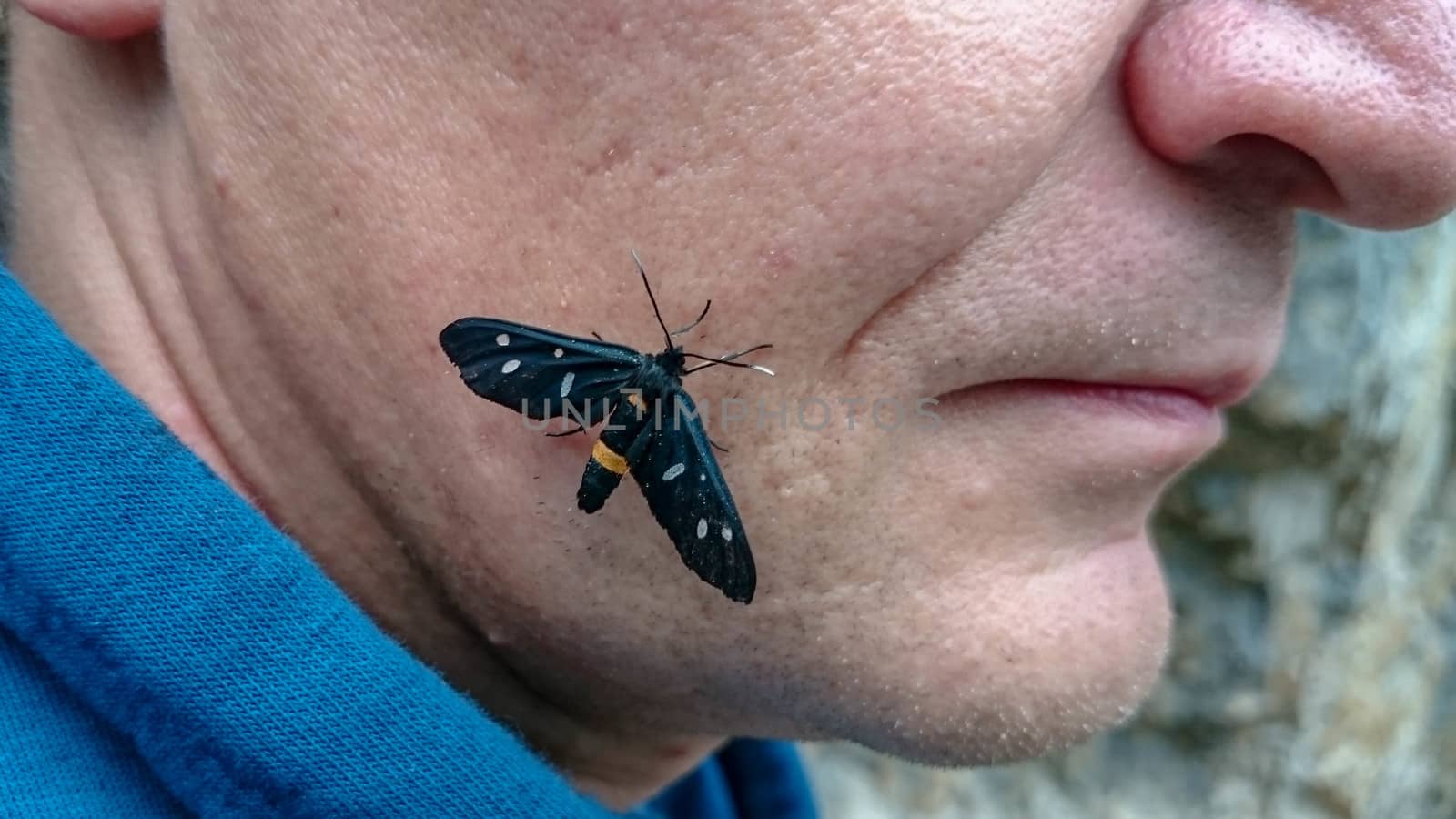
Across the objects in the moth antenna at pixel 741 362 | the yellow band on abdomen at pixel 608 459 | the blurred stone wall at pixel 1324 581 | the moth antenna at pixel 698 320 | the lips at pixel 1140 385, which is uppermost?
the moth antenna at pixel 698 320

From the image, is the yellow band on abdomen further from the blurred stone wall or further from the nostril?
the blurred stone wall

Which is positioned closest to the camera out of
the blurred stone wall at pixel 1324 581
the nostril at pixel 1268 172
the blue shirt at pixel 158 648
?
the blue shirt at pixel 158 648

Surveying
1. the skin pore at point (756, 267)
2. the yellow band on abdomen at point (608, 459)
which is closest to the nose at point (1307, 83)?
the skin pore at point (756, 267)

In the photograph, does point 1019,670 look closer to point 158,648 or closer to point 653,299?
point 653,299

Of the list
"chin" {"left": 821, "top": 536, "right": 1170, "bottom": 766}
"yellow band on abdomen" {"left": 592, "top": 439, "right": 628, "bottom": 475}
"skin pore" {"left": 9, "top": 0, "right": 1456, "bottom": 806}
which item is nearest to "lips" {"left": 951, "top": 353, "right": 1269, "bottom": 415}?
"skin pore" {"left": 9, "top": 0, "right": 1456, "bottom": 806}

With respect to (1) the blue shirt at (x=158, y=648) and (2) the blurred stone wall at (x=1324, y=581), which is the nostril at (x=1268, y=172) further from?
(2) the blurred stone wall at (x=1324, y=581)

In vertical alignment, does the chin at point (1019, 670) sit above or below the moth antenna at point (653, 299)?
below

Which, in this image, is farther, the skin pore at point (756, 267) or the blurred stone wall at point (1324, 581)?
the blurred stone wall at point (1324, 581)
